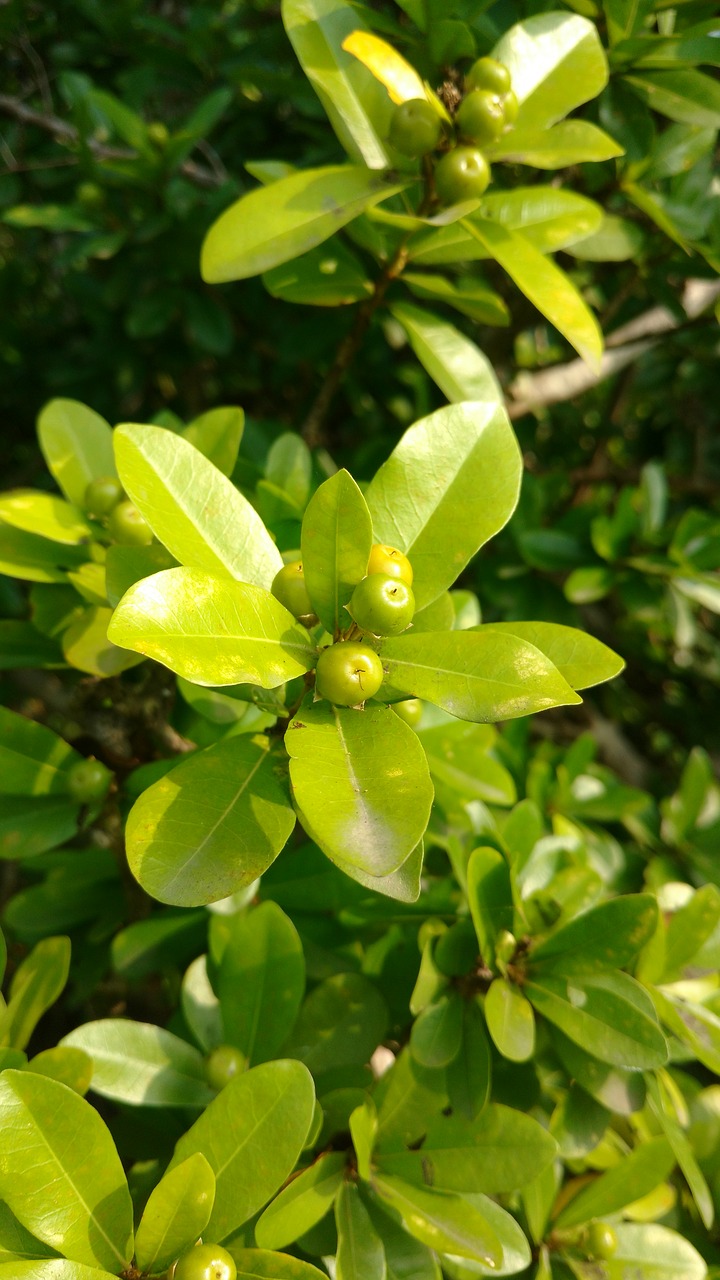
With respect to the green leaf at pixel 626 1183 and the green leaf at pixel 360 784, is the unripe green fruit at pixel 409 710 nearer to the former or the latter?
the green leaf at pixel 360 784

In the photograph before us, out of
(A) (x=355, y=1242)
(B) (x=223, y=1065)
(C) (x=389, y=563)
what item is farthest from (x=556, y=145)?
(A) (x=355, y=1242)

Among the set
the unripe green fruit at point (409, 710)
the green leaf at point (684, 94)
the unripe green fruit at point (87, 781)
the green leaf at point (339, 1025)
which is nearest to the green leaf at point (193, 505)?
the unripe green fruit at point (409, 710)

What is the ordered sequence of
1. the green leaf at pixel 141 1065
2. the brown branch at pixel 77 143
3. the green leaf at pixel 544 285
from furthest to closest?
the brown branch at pixel 77 143, the green leaf at pixel 544 285, the green leaf at pixel 141 1065

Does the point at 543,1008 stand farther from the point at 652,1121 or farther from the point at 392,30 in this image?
the point at 392,30

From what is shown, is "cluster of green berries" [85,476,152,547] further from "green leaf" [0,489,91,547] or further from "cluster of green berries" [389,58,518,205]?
"cluster of green berries" [389,58,518,205]

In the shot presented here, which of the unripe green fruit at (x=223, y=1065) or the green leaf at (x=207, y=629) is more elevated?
the green leaf at (x=207, y=629)

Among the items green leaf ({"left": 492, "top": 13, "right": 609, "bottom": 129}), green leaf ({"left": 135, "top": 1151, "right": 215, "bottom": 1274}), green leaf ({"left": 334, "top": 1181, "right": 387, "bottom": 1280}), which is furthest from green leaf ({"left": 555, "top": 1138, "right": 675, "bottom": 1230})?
green leaf ({"left": 492, "top": 13, "right": 609, "bottom": 129})

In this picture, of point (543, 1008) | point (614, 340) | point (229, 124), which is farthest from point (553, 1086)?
point (229, 124)
